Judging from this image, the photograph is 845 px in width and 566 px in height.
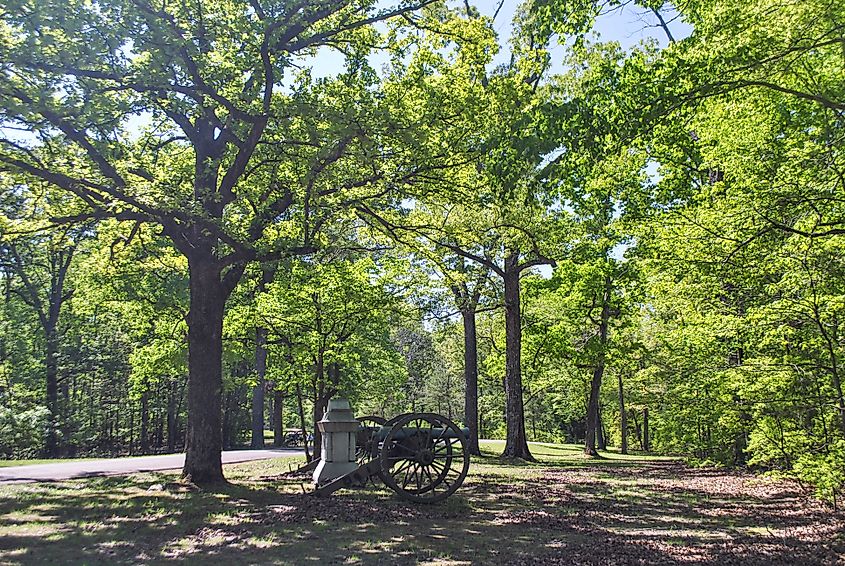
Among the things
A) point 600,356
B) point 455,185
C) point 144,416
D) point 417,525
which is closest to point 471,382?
point 600,356

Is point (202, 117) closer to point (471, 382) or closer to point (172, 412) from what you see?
point (471, 382)

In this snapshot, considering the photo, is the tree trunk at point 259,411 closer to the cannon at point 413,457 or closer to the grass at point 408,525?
the grass at point 408,525

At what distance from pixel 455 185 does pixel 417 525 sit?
27.6 feet

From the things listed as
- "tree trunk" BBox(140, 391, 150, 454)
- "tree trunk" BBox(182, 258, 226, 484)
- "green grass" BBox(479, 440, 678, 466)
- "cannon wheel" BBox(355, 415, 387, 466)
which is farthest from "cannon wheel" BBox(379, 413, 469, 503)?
"tree trunk" BBox(140, 391, 150, 454)

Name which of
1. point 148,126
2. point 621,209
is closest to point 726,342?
point 621,209

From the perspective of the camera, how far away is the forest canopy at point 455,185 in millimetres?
8633

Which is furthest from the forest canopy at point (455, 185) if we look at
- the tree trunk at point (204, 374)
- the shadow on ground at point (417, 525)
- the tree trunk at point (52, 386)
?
the tree trunk at point (52, 386)

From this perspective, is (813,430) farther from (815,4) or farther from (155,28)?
(155,28)

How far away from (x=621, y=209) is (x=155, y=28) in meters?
15.3

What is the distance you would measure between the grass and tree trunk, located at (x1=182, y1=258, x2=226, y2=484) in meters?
0.65

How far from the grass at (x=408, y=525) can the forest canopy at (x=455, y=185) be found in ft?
4.88

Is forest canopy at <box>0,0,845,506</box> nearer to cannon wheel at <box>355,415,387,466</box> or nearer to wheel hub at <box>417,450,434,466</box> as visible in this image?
cannon wheel at <box>355,415,387,466</box>

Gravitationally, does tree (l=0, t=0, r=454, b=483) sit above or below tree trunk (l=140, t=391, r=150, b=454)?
above

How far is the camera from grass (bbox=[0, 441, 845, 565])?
702 centimetres
